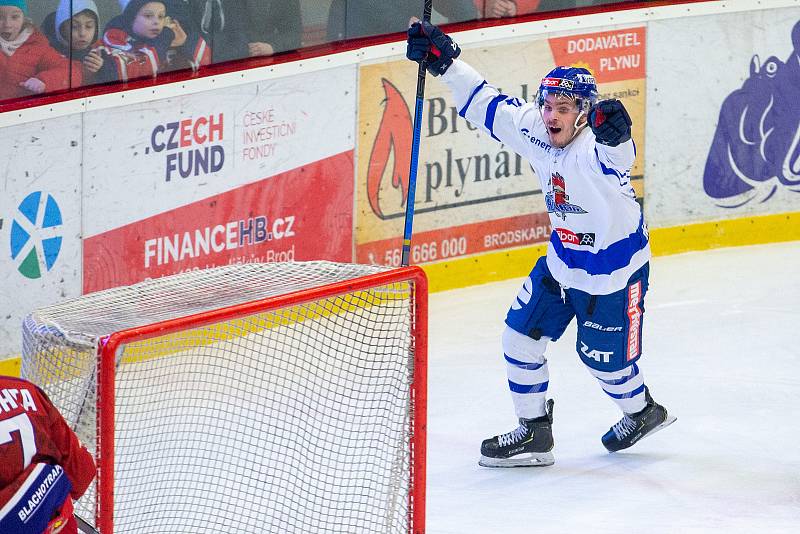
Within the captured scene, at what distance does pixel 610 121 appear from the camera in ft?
14.2

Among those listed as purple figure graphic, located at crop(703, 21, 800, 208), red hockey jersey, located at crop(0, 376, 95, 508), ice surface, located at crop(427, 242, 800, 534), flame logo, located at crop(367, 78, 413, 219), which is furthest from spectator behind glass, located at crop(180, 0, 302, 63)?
red hockey jersey, located at crop(0, 376, 95, 508)

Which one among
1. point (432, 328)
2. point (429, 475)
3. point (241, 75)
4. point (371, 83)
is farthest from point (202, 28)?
point (429, 475)

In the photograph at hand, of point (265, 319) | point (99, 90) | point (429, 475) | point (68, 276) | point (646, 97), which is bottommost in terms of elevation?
point (429, 475)

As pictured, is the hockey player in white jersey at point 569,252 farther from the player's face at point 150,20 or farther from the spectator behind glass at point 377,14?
the spectator behind glass at point 377,14

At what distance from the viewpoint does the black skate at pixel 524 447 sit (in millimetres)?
4973

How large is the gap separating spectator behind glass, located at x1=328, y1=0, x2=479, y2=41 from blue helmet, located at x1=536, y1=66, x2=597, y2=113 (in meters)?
2.04

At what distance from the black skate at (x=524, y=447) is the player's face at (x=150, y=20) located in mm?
2037

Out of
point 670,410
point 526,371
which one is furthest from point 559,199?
point 670,410

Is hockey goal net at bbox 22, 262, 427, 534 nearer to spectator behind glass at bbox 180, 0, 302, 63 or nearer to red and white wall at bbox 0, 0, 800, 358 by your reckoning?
red and white wall at bbox 0, 0, 800, 358

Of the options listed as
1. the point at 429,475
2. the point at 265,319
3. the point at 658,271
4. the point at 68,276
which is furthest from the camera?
the point at 658,271

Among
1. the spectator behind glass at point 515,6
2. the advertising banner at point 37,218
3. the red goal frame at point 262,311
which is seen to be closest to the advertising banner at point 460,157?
the spectator behind glass at point 515,6

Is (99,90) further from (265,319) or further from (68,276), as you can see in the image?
(265,319)

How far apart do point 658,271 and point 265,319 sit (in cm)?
373

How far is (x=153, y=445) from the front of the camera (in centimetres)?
387
